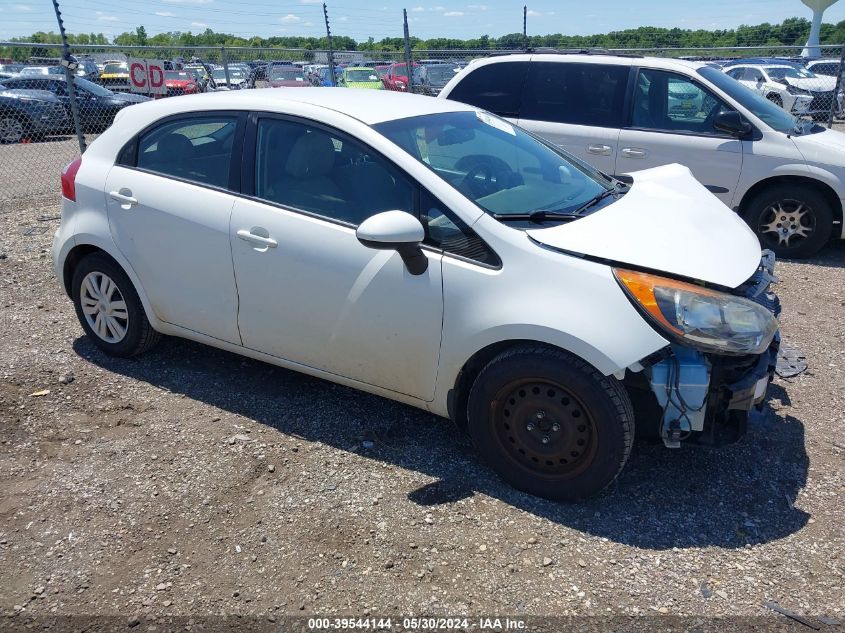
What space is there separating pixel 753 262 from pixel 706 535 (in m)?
1.24

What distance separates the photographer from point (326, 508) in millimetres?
3217

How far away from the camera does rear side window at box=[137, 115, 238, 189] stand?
3.91 meters

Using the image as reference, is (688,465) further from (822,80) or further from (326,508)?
(822,80)

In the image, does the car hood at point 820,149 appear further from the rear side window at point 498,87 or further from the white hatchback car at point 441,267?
the white hatchback car at point 441,267

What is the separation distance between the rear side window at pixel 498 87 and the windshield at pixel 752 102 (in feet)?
5.96

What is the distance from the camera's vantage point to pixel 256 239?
366cm

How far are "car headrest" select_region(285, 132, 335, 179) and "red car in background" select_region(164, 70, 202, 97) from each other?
1135 centimetres

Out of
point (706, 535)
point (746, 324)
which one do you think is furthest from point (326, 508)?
point (746, 324)

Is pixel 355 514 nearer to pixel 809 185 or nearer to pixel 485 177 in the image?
pixel 485 177

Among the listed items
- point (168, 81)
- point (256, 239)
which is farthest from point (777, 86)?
point (256, 239)

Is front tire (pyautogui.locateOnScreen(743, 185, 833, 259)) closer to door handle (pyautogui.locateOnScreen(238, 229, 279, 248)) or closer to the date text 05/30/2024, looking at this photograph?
door handle (pyautogui.locateOnScreen(238, 229, 279, 248))

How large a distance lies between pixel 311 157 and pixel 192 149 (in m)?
0.87

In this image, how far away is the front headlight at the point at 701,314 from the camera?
2846 mm

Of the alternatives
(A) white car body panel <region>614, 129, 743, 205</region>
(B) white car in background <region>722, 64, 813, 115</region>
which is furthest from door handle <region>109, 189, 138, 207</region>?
Answer: (B) white car in background <region>722, 64, 813, 115</region>
